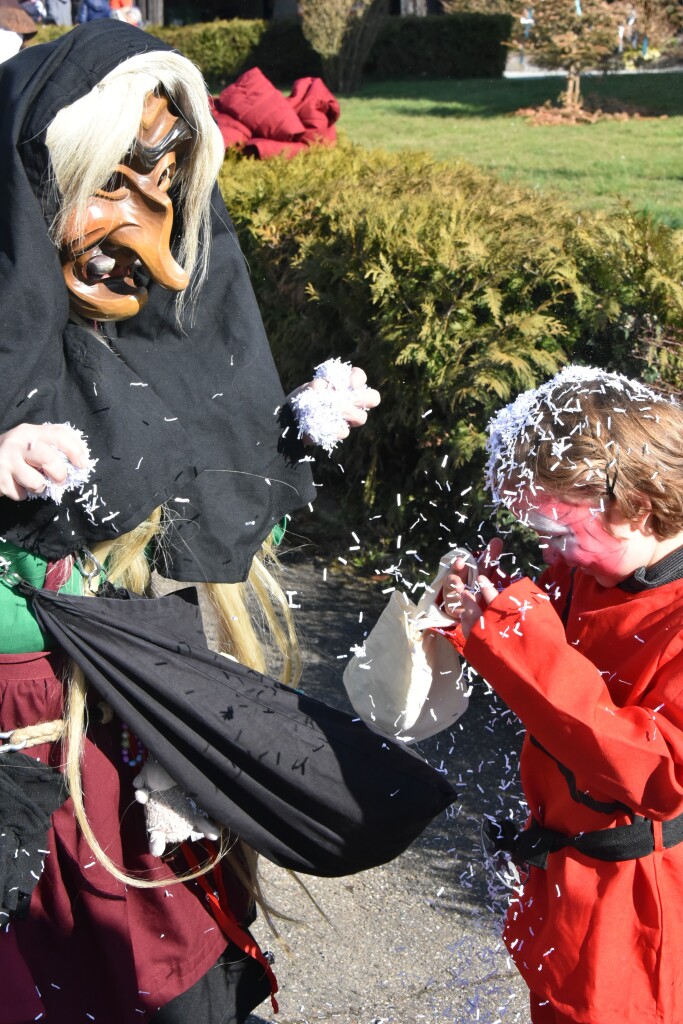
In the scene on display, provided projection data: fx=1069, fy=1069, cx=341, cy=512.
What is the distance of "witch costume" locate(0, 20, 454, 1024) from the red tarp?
6.09 m

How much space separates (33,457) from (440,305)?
123 inches

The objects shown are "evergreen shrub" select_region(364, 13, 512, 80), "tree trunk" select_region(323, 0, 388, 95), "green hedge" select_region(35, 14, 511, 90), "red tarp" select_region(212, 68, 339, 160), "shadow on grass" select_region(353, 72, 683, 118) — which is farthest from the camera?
"green hedge" select_region(35, 14, 511, 90)

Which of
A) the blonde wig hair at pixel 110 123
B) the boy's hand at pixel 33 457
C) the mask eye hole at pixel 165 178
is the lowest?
the boy's hand at pixel 33 457

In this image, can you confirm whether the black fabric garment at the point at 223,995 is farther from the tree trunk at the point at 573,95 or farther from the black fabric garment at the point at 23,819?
the tree trunk at the point at 573,95

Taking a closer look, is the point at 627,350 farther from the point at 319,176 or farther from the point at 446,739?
the point at 319,176

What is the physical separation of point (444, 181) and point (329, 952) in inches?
158

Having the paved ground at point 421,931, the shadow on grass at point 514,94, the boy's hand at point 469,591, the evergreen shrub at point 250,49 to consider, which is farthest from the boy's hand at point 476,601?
the evergreen shrub at point 250,49

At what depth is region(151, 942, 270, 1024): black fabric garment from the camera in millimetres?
2080

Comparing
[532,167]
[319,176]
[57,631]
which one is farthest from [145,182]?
[532,167]

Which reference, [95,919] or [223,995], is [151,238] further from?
[223,995]

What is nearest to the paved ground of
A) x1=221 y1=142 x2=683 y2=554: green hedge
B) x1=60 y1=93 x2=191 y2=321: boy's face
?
x1=221 y1=142 x2=683 y2=554: green hedge

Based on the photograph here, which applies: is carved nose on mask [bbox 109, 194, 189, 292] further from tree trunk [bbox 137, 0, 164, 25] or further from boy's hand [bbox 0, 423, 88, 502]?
tree trunk [bbox 137, 0, 164, 25]

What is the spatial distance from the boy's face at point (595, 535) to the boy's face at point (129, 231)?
0.78 m

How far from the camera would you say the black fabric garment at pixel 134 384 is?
1771mm
